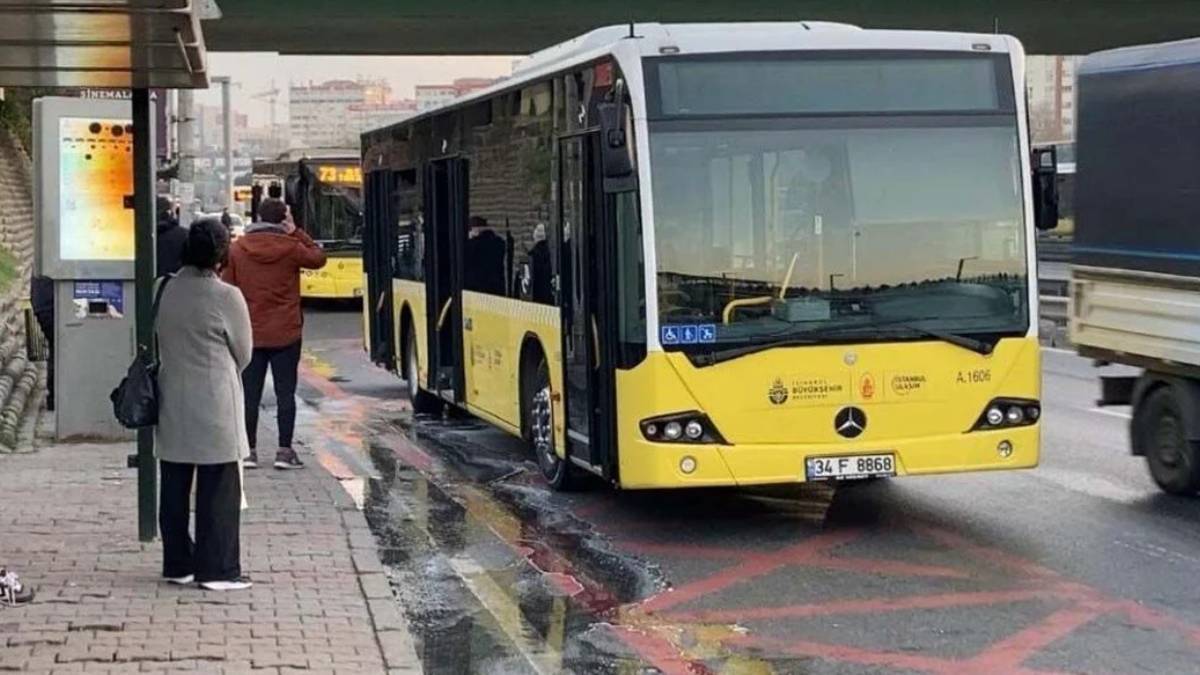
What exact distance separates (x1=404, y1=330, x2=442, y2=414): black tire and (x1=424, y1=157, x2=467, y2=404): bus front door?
2.48 ft

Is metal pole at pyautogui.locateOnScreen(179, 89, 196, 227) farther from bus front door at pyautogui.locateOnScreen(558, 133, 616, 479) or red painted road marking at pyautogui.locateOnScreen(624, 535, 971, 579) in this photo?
red painted road marking at pyautogui.locateOnScreen(624, 535, 971, 579)

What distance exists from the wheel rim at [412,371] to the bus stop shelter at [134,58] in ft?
23.7

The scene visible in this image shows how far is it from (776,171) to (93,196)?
593 cm

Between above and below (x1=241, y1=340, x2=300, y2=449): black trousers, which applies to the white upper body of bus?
above

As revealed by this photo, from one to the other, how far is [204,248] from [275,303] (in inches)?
160

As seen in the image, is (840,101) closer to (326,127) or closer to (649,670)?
(649,670)

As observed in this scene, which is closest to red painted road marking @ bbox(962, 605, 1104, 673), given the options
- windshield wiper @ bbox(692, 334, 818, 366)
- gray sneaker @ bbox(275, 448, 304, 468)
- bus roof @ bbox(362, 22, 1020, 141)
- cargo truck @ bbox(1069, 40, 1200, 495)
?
windshield wiper @ bbox(692, 334, 818, 366)

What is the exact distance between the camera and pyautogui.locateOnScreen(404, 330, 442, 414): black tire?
16.1 metres

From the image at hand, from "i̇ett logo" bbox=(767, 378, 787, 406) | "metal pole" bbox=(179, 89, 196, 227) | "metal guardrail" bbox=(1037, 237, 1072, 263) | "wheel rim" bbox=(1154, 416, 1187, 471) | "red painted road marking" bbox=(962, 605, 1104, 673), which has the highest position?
"metal pole" bbox=(179, 89, 196, 227)

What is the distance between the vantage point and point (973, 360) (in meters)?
9.69

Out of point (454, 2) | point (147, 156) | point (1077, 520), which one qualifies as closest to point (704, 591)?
point (1077, 520)

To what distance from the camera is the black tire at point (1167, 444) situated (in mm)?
10742

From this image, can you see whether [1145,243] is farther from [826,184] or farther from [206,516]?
[206,516]

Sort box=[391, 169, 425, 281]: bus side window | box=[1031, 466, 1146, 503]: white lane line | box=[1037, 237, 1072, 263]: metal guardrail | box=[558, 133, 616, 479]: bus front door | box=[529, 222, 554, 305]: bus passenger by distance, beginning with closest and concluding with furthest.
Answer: box=[558, 133, 616, 479]: bus front door < box=[1031, 466, 1146, 503]: white lane line < box=[529, 222, 554, 305]: bus passenger < box=[391, 169, 425, 281]: bus side window < box=[1037, 237, 1072, 263]: metal guardrail
